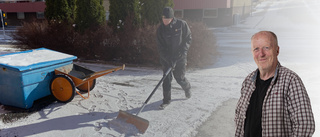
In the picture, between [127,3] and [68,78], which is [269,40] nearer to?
[68,78]

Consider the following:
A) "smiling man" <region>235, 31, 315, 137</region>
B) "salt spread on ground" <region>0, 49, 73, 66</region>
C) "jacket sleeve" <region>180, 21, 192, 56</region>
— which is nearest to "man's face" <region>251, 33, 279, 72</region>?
"smiling man" <region>235, 31, 315, 137</region>

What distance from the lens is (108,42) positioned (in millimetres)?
9086

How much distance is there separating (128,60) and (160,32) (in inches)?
167

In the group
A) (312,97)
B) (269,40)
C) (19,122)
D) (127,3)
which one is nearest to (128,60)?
(127,3)

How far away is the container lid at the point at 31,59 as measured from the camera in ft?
14.7

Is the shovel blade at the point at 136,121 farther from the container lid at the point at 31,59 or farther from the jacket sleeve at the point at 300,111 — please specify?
the jacket sleeve at the point at 300,111

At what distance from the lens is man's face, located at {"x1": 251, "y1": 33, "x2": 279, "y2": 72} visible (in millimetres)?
1797

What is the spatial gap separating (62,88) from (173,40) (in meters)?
2.37

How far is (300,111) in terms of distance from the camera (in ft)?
5.34

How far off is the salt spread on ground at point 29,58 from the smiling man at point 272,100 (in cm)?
409

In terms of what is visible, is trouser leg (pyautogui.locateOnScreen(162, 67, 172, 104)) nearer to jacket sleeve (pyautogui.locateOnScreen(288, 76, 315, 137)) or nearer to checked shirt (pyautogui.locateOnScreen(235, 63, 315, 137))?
checked shirt (pyautogui.locateOnScreen(235, 63, 315, 137))

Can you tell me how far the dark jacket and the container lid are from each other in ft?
6.62

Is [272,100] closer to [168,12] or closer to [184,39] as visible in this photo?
[168,12]

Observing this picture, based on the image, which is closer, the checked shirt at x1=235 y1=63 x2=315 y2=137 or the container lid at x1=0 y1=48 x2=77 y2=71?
the checked shirt at x1=235 y1=63 x2=315 y2=137
